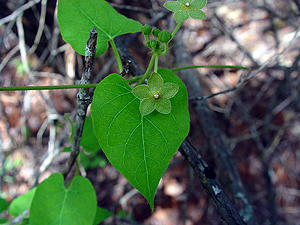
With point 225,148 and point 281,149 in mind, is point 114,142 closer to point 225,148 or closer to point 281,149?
point 225,148

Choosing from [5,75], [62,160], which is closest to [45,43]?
[5,75]

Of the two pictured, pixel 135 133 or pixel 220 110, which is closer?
pixel 135 133

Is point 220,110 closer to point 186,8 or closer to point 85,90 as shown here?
point 186,8

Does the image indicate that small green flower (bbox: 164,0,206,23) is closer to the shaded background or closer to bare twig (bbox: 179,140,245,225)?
bare twig (bbox: 179,140,245,225)

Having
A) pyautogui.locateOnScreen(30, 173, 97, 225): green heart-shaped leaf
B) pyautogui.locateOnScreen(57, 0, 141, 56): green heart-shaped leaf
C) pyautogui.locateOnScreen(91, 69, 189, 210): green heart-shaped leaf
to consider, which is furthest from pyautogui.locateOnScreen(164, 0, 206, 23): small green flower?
pyautogui.locateOnScreen(30, 173, 97, 225): green heart-shaped leaf

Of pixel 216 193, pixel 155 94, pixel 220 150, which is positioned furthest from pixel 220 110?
pixel 155 94

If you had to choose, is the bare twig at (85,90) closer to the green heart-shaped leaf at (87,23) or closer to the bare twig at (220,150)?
the green heart-shaped leaf at (87,23)
